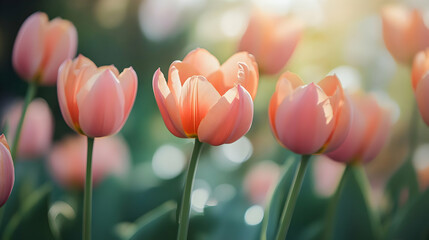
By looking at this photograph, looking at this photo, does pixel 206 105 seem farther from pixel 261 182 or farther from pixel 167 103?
pixel 261 182

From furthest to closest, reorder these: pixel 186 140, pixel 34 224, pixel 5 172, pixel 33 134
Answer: pixel 186 140
pixel 33 134
pixel 34 224
pixel 5 172

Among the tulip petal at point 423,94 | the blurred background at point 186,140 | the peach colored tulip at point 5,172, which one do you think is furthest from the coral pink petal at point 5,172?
the tulip petal at point 423,94

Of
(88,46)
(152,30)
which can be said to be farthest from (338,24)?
(88,46)

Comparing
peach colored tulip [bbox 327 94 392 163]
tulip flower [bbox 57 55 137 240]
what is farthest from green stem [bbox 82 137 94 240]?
peach colored tulip [bbox 327 94 392 163]

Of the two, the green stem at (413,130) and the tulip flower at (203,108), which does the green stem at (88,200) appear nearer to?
the tulip flower at (203,108)

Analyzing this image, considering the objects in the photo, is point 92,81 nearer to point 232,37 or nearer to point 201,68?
point 201,68

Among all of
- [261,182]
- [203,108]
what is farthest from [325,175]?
[203,108]
